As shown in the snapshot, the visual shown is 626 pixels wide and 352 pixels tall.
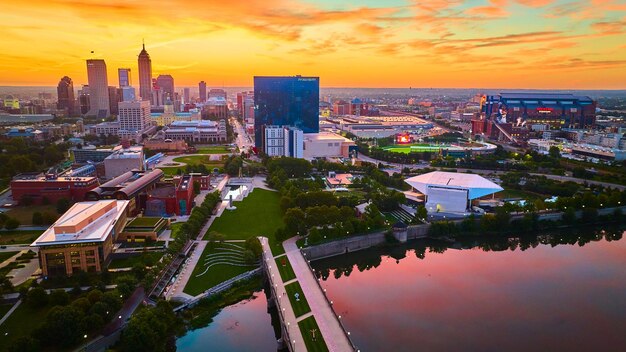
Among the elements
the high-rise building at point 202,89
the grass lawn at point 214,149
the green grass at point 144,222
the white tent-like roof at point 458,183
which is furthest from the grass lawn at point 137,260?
the high-rise building at point 202,89

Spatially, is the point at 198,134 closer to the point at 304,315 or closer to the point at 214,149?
the point at 214,149

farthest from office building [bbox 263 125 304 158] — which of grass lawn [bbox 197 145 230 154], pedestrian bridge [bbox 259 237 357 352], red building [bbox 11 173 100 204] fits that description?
pedestrian bridge [bbox 259 237 357 352]

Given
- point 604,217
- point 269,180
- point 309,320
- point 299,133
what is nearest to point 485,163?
point 604,217

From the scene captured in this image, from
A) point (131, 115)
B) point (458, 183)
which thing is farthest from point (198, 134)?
point (458, 183)

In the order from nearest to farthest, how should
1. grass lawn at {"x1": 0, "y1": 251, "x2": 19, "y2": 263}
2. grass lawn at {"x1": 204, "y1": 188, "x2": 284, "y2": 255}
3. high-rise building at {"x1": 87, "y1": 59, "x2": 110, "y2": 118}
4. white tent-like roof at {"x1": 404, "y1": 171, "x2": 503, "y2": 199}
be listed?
grass lawn at {"x1": 0, "y1": 251, "x2": 19, "y2": 263} → grass lawn at {"x1": 204, "y1": 188, "x2": 284, "y2": 255} → white tent-like roof at {"x1": 404, "y1": 171, "x2": 503, "y2": 199} → high-rise building at {"x1": 87, "y1": 59, "x2": 110, "y2": 118}

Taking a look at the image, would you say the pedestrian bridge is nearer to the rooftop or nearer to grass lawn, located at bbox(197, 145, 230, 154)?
the rooftop

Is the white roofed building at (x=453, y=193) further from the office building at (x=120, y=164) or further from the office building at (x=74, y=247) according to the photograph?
the office building at (x=120, y=164)
